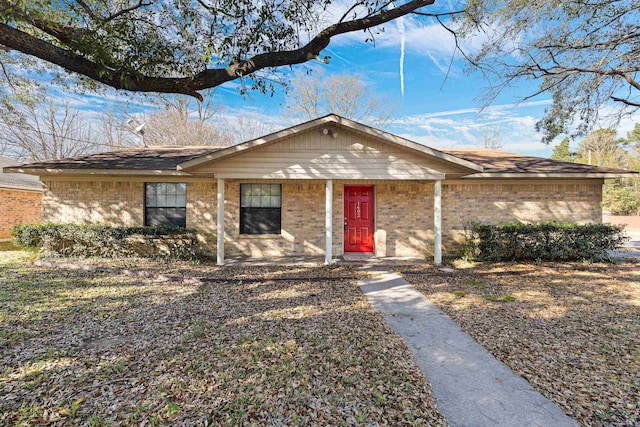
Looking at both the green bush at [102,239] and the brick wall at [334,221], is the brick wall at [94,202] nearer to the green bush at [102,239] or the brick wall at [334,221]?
the green bush at [102,239]

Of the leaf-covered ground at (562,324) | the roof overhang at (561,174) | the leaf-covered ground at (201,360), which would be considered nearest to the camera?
the leaf-covered ground at (201,360)

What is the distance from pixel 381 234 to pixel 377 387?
750cm

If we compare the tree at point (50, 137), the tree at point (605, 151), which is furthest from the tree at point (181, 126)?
the tree at point (605, 151)

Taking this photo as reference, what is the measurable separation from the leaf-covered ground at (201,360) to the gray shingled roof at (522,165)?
752 cm

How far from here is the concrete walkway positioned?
7.92ft

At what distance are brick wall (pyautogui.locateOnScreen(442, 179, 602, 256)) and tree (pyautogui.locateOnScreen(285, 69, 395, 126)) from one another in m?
14.0

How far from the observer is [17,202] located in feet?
45.5

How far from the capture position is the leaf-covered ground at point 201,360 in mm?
2408

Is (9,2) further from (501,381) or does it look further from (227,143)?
(227,143)

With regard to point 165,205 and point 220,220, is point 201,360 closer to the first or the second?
point 220,220

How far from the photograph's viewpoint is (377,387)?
2.75 meters

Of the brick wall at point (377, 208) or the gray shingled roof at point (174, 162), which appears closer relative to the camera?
the gray shingled roof at point (174, 162)

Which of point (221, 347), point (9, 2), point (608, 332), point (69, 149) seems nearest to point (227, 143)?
point (69, 149)

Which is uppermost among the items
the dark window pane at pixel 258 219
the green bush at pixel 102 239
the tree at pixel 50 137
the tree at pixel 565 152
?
the tree at pixel 565 152
